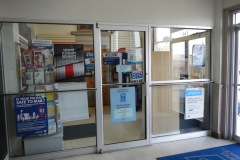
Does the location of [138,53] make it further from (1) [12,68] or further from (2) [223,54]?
(1) [12,68]

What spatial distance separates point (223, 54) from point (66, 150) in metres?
3.41

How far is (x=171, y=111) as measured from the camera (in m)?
3.89

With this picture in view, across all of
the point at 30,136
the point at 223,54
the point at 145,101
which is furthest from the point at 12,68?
the point at 223,54

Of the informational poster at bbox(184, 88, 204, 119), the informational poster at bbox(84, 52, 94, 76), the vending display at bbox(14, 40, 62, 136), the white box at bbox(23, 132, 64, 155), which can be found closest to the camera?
the vending display at bbox(14, 40, 62, 136)

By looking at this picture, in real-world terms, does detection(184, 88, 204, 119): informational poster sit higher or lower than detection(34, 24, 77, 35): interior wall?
lower

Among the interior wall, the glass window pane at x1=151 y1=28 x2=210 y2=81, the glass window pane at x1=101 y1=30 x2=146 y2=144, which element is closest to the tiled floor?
the glass window pane at x1=101 y1=30 x2=146 y2=144

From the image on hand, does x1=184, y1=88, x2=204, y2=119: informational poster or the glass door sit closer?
the glass door

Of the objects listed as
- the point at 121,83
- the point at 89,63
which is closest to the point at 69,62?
the point at 89,63

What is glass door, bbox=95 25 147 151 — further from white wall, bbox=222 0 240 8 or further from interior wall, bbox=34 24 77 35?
white wall, bbox=222 0 240 8

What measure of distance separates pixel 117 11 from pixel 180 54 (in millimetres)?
1475

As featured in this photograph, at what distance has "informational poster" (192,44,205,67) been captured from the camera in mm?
3895

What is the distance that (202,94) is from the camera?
4012 mm

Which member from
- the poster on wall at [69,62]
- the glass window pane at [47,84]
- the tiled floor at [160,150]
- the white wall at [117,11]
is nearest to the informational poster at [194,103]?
the tiled floor at [160,150]

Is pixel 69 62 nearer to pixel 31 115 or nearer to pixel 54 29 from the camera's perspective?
pixel 54 29
